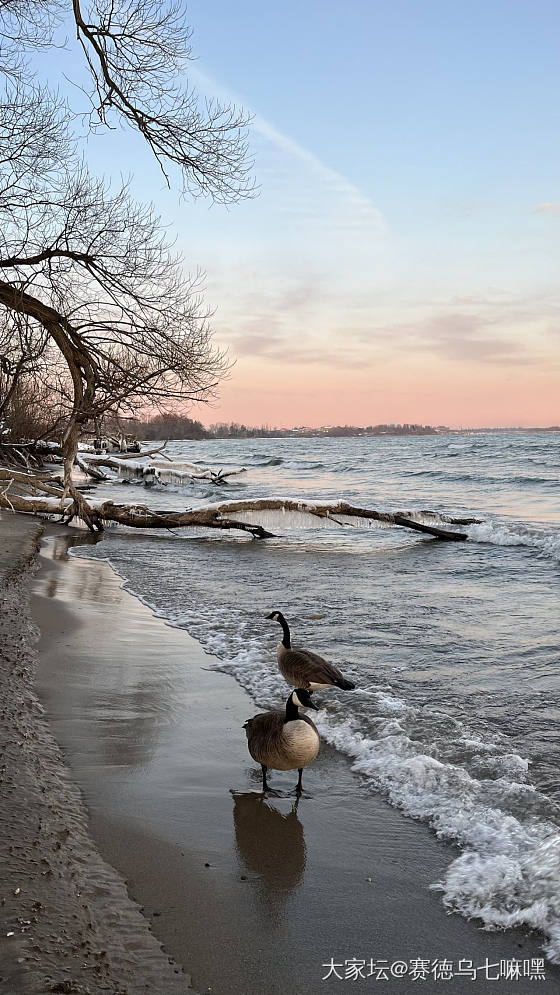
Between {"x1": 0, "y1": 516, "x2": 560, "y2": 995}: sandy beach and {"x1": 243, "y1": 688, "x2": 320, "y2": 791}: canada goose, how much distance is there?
0.26 m

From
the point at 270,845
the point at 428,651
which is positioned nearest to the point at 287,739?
the point at 270,845

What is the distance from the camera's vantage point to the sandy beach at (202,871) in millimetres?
2715

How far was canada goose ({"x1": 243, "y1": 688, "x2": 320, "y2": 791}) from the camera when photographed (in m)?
4.24

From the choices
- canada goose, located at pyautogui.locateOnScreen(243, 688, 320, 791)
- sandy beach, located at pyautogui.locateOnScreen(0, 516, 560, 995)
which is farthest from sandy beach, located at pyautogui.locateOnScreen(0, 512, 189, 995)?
canada goose, located at pyautogui.locateOnScreen(243, 688, 320, 791)

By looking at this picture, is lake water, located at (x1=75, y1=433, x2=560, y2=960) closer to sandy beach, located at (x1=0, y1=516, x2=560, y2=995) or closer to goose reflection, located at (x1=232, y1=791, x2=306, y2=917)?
sandy beach, located at (x1=0, y1=516, x2=560, y2=995)

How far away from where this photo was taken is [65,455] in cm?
1308

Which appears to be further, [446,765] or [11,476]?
[11,476]

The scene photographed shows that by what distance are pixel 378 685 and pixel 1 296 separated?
6538mm

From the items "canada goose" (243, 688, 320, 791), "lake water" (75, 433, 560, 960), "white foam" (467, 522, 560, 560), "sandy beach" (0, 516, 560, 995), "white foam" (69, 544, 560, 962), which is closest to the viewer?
"sandy beach" (0, 516, 560, 995)

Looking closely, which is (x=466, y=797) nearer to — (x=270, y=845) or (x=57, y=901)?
(x=270, y=845)

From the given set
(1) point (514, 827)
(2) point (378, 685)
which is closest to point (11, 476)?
(2) point (378, 685)

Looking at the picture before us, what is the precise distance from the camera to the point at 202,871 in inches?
138

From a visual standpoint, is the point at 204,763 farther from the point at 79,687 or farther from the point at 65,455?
the point at 65,455

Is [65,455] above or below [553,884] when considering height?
above
